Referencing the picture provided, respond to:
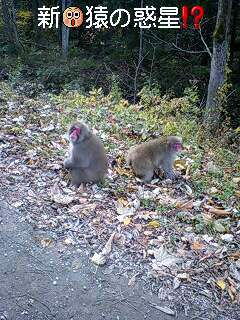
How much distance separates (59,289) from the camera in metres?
4.75

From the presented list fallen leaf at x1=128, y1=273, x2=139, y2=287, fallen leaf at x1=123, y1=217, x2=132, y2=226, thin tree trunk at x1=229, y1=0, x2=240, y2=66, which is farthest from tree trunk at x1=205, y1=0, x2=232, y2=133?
fallen leaf at x1=128, y1=273, x2=139, y2=287

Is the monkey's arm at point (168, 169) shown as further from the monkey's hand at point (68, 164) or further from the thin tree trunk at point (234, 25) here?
the thin tree trunk at point (234, 25)

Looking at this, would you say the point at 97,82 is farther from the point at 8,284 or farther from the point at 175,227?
the point at 8,284

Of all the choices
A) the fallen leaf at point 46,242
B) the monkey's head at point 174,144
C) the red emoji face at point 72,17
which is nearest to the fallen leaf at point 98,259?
the fallen leaf at point 46,242

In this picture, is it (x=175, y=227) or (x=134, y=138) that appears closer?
(x=175, y=227)

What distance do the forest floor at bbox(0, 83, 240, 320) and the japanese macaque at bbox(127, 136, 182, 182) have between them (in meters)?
0.22

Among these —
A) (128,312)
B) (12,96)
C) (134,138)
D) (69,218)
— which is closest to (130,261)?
(128,312)

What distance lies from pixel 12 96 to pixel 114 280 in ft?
27.0

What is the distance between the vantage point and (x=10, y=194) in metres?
6.30

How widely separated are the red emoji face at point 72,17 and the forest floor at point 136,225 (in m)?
13.6

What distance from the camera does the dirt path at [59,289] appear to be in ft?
14.7

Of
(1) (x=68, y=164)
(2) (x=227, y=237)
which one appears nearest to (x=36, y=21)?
(1) (x=68, y=164)

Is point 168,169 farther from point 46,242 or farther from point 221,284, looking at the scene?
point 46,242

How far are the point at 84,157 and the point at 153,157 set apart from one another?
4.56 feet
